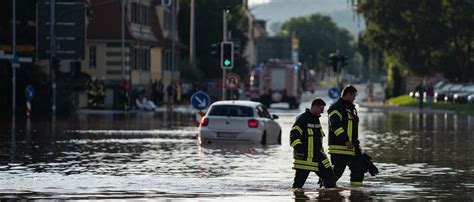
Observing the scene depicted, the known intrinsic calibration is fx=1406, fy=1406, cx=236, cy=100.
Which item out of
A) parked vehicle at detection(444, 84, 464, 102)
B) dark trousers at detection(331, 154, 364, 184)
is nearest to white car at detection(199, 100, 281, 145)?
dark trousers at detection(331, 154, 364, 184)

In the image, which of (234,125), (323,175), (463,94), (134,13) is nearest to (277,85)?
(463,94)

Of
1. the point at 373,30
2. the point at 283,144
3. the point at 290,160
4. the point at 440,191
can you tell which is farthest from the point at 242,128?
the point at 373,30

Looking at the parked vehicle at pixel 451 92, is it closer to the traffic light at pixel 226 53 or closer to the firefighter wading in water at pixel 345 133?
the traffic light at pixel 226 53

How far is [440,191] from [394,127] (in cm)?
2961

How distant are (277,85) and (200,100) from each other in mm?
38438

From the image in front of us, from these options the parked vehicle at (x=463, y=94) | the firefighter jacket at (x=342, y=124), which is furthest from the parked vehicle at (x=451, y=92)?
the firefighter jacket at (x=342, y=124)

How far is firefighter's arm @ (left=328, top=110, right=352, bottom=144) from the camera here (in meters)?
19.0

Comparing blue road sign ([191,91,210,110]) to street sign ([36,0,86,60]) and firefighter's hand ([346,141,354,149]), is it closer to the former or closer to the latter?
street sign ([36,0,86,60])

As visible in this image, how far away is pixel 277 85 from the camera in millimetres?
79375

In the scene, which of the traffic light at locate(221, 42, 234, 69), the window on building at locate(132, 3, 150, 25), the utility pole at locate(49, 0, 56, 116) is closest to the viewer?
the traffic light at locate(221, 42, 234, 69)

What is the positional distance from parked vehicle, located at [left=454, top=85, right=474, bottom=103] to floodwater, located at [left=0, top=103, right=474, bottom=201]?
40349 millimetres

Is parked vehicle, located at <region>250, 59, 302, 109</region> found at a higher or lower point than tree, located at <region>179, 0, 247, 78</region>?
lower

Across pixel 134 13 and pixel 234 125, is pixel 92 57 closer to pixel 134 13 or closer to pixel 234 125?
pixel 134 13

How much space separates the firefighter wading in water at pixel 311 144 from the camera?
1880 centimetres
